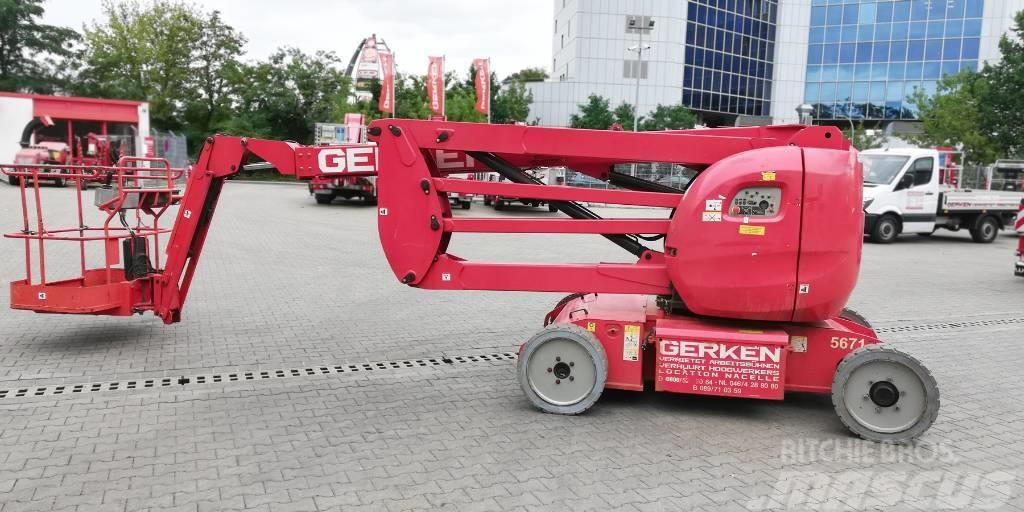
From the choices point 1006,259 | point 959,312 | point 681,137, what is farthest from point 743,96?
point 681,137

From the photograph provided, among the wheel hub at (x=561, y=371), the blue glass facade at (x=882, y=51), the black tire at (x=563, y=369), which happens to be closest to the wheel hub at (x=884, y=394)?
the black tire at (x=563, y=369)

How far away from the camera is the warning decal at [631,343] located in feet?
18.3

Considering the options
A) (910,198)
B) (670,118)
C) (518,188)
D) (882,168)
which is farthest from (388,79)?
(518,188)

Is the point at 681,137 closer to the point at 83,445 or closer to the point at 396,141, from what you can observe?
the point at 396,141

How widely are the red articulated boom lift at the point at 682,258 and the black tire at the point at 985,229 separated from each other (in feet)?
58.4

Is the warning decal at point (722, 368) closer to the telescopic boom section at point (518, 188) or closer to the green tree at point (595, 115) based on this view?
the telescopic boom section at point (518, 188)

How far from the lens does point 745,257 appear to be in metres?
5.25

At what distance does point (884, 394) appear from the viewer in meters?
5.24

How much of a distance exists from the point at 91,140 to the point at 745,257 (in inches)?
1332

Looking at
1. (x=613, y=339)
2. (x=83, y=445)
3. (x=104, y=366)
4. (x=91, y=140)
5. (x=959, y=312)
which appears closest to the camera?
(x=83, y=445)

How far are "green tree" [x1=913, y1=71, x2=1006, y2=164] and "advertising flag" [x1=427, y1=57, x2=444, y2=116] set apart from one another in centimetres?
2708

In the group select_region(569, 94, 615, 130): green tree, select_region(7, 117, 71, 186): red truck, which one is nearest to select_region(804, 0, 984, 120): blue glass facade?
select_region(569, 94, 615, 130): green tree

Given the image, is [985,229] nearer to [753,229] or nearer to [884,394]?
[884,394]

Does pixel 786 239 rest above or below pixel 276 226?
above
